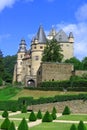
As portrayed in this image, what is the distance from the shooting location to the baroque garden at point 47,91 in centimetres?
2973

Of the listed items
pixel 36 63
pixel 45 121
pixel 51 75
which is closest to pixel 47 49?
pixel 36 63

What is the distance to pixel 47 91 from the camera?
56.9 m

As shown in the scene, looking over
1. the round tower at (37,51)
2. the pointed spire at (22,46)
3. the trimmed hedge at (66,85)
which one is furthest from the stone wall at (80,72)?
the pointed spire at (22,46)

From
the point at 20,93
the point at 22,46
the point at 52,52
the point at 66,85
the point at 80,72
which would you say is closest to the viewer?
the point at 66,85

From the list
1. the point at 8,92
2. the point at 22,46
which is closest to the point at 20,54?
the point at 22,46

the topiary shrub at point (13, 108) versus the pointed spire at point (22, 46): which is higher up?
the pointed spire at point (22, 46)

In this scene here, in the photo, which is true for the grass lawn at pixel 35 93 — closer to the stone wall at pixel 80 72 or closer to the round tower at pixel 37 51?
the stone wall at pixel 80 72

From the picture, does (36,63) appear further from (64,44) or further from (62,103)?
(62,103)

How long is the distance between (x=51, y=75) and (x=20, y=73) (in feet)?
102

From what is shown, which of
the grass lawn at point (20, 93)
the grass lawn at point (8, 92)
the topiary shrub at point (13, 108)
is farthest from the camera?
the grass lawn at point (8, 92)

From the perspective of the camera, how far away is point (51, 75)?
208 ft

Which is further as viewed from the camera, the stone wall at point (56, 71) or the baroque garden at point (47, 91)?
the stone wall at point (56, 71)

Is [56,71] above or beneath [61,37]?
beneath

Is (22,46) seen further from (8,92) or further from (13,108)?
(13,108)
